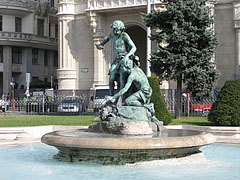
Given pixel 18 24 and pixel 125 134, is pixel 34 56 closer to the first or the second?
pixel 18 24

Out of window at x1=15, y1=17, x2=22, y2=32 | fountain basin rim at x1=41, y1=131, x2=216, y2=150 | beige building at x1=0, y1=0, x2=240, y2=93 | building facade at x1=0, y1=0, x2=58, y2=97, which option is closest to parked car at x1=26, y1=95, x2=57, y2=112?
beige building at x1=0, y1=0, x2=240, y2=93

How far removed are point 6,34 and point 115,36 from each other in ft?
128

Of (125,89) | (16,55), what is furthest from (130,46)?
(16,55)

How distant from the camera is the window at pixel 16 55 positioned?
1982 inches

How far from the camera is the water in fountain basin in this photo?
26.5ft

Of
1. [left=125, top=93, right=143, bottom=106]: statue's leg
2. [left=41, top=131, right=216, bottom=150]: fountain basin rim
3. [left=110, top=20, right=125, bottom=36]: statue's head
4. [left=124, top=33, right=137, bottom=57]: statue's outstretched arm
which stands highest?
[left=110, top=20, right=125, bottom=36]: statue's head

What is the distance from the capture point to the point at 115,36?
1119cm

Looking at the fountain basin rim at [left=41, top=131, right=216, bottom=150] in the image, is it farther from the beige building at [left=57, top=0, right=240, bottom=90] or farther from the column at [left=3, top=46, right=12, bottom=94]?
the column at [left=3, top=46, right=12, bottom=94]

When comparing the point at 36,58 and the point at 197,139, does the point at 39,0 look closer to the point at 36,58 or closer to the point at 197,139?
the point at 36,58

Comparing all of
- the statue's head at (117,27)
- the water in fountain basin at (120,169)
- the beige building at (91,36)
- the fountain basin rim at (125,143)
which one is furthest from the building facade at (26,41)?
the fountain basin rim at (125,143)

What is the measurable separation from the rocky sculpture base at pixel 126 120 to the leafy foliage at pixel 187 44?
44.2 feet

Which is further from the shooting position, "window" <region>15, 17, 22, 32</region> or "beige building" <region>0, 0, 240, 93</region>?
"window" <region>15, 17, 22, 32</region>

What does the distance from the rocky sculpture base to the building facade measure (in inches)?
1501

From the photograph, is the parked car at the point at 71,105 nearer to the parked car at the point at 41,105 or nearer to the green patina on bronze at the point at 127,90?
the parked car at the point at 41,105
